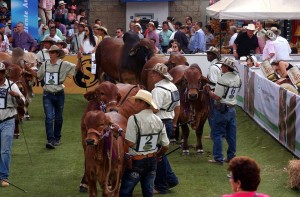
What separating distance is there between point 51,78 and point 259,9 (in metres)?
9.79

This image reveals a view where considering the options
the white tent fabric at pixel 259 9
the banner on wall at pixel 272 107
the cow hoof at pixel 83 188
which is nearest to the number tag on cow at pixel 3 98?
the cow hoof at pixel 83 188

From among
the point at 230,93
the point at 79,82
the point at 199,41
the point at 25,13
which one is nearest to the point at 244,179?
the point at 230,93

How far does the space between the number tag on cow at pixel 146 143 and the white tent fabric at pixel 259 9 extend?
1393 centimetres

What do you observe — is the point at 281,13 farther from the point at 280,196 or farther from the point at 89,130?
the point at 89,130

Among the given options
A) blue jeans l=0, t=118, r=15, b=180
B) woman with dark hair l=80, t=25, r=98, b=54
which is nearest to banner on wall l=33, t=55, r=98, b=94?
woman with dark hair l=80, t=25, r=98, b=54

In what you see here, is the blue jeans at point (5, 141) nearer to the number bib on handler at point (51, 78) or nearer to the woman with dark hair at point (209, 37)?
the number bib on handler at point (51, 78)

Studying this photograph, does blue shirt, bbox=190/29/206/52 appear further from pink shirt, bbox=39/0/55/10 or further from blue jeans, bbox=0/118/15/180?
blue jeans, bbox=0/118/15/180

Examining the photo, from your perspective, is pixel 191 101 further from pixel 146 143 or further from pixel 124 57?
pixel 146 143

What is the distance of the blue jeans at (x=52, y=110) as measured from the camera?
16672mm

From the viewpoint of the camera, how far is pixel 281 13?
24391 mm

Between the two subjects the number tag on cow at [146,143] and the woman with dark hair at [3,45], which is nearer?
the number tag on cow at [146,143]

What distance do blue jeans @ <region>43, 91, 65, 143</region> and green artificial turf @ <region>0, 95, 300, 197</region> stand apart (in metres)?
0.38

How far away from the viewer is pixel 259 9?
80.5 feet

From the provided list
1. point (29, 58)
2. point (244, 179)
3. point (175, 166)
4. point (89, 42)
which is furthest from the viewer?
point (89, 42)
